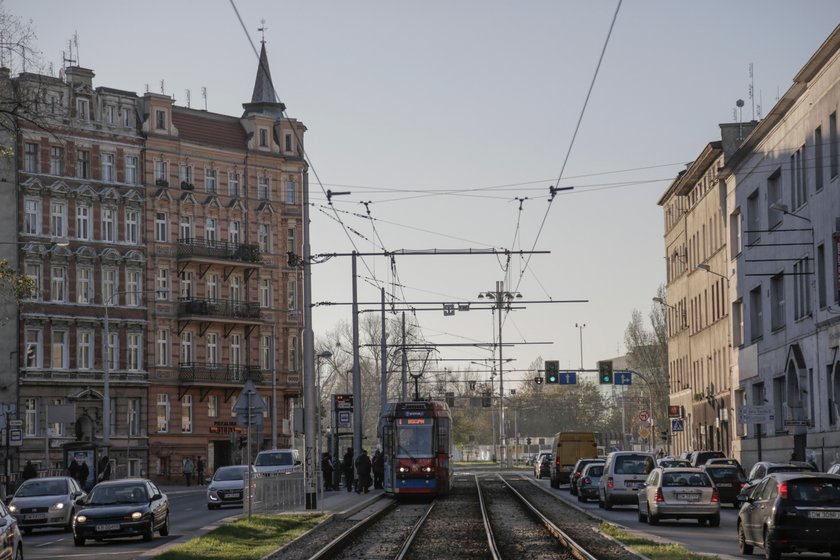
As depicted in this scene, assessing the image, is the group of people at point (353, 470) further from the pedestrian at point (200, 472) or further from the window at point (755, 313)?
the window at point (755, 313)

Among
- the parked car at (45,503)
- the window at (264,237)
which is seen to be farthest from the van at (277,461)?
the window at (264,237)

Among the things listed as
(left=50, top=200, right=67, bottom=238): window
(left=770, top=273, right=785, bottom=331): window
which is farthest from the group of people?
(left=50, top=200, right=67, bottom=238): window

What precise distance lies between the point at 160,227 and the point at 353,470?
86.8ft

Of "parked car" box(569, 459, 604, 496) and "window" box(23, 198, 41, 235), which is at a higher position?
"window" box(23, 198, 41, 235)

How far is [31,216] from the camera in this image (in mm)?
76125

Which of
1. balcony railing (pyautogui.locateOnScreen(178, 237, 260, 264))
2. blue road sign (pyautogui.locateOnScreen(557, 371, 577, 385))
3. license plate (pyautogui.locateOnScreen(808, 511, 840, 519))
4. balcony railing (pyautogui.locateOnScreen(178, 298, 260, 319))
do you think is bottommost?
license plate (pyautogui.locateOnScreen(808, 511, 840, 519))

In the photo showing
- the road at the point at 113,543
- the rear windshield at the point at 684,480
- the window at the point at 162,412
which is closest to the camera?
the road at the point at 113,543

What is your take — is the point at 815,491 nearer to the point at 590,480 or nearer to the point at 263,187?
the point at 590,480

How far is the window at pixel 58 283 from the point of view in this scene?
7694 cm

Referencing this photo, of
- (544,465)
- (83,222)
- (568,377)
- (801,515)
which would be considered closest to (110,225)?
(83,222)

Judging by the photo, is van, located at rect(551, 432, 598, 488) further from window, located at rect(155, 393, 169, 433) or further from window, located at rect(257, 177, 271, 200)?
window, located at rect(257, 177, 271, 200)

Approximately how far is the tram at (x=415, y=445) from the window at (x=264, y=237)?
37858 mm

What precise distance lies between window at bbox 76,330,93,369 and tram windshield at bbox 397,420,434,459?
103 ft

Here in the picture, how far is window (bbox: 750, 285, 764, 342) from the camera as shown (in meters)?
66.1
